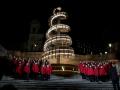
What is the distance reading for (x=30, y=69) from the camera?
18062 millimetres

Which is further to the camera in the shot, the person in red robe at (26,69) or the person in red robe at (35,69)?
the person in red robe at (35,69)

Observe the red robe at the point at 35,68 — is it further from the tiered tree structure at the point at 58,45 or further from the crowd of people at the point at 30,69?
the tiered tree structure at the point at 58,45

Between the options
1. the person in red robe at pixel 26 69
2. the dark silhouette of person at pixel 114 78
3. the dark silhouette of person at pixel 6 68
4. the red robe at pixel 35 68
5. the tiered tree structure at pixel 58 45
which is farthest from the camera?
the tiered tree structure at pixel 58 45

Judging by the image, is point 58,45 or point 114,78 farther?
point 58,45

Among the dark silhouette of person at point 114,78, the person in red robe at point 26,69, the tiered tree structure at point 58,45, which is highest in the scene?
the tiered tree structure at point 58,45

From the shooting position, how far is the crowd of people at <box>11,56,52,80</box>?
57.9 feet

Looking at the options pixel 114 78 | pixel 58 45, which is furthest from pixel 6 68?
pixel 58 45

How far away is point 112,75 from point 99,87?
1424 mm

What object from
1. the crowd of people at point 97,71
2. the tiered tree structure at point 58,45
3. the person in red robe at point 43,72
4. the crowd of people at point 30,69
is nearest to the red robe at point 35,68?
the crowd of people at point 30,69

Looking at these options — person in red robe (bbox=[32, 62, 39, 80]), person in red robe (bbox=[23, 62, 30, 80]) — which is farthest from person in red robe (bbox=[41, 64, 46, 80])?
person in red robe (bbox=[23, 62, 30, 80])

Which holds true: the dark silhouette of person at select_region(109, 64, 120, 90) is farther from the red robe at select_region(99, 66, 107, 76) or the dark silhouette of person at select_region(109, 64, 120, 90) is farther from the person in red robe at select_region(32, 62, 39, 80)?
the person in red robe at select_region(32, 62, 39, 80)

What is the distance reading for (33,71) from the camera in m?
18.0

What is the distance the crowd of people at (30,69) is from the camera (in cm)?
1764

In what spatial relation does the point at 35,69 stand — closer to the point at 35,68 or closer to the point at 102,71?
the point at 35,68
